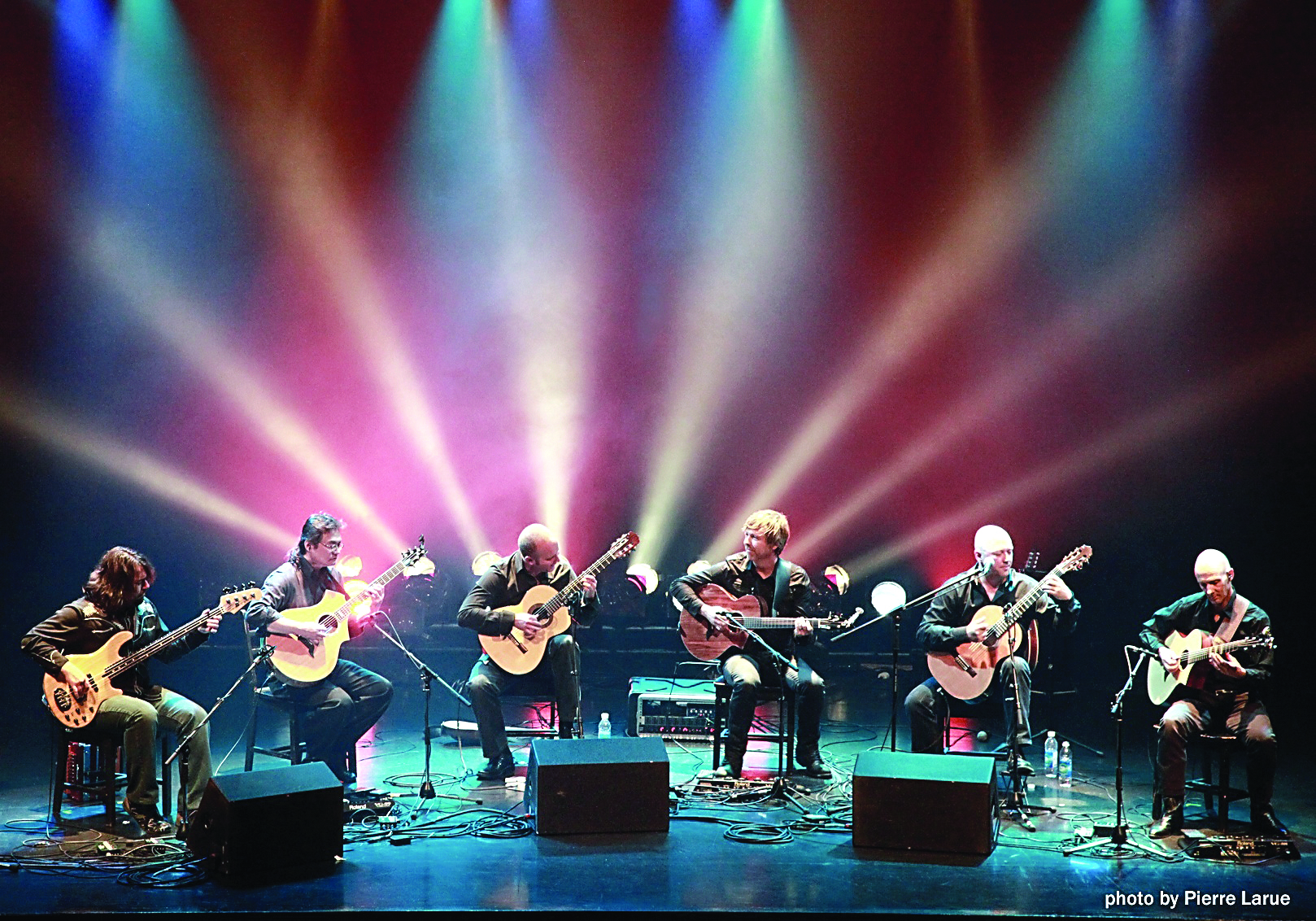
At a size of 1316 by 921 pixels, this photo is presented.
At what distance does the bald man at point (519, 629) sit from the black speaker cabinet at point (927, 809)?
78.1 inches

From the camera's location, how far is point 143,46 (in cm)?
941

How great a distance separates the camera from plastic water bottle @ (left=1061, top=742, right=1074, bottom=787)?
6.96 meters

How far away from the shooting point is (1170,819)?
576 cm

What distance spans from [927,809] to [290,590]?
3.45 metres

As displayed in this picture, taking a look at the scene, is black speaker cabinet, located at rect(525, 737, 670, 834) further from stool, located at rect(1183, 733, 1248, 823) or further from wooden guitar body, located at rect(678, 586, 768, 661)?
stool, located at rect(1183, 733, 1248, 823)

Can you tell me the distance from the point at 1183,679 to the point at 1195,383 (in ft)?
12.7

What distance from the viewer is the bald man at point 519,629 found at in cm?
684

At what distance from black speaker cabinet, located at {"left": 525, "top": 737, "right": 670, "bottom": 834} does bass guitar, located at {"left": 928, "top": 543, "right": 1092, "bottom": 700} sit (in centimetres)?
179

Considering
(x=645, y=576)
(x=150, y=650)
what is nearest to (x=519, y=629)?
(x=150, y=650)

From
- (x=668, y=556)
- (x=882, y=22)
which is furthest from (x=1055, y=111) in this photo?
(x=668, y=556)

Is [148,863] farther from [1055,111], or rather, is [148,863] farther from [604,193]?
[1055,111]

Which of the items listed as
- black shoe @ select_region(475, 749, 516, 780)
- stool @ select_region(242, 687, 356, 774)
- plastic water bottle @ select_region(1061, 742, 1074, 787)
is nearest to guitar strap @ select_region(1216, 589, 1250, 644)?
plastic water bottle @ select_region(1061, 742, 1074, 787)

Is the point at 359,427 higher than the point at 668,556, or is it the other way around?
the point at 359,427

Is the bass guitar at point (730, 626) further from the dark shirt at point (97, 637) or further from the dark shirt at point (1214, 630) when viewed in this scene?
the dark shirt at point (97, 637)
